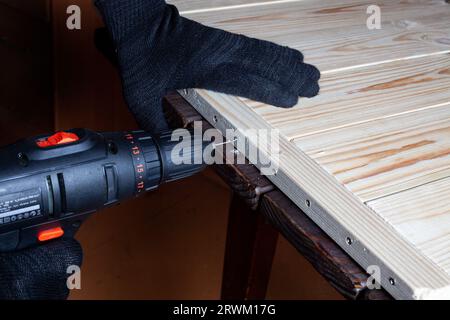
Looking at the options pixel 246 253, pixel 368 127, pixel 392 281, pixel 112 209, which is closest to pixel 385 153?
pixel 368 127

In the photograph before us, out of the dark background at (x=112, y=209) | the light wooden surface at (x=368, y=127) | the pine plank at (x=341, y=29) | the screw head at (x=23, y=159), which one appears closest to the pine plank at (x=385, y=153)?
the light wooden surface at (x=368, y=127)

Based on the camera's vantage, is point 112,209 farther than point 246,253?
Yes

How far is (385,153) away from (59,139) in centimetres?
30

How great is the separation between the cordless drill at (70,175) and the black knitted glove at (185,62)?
0.06 metres

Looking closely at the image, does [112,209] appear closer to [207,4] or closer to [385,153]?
[207,4]

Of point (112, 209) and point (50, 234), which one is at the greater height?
point (50, 234)

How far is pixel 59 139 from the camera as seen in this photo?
0.60 m

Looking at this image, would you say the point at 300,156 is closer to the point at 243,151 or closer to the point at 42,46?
the point at 243,151

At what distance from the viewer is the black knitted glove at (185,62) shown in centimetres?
65

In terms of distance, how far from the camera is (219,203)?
1489 mm

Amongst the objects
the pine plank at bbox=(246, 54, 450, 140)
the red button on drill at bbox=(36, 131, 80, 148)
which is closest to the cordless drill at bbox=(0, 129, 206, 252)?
the red button on drill at bbox=(36, 131, 80, 148)

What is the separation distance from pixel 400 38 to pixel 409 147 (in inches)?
10.9

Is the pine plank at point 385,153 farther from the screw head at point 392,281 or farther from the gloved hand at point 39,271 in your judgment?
the gloved hand at point 39,271
